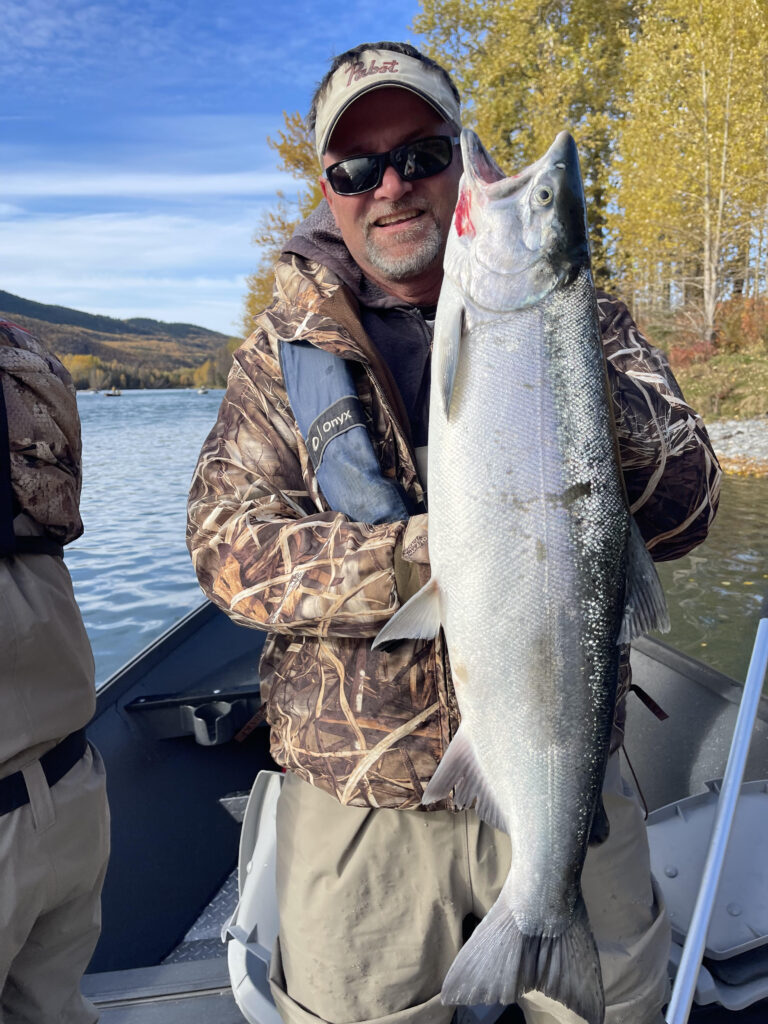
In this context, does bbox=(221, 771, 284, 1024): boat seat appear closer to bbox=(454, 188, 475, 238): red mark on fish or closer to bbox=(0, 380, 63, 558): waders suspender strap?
bbox=(0, 380, 63, 558): waders suspender strap

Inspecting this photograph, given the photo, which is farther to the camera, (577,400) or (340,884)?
(340,884)

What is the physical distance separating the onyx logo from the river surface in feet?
21.2

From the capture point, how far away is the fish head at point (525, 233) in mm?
1637

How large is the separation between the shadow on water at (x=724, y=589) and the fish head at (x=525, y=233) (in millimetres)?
5956

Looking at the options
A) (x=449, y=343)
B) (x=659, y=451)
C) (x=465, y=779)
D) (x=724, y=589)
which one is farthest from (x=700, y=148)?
(x=465, y=779)

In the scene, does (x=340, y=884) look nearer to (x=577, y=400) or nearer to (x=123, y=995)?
(x=123, y=995)

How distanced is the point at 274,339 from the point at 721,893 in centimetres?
243

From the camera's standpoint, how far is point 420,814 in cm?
205

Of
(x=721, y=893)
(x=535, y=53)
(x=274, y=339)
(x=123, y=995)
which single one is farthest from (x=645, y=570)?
(x=535, y=53)

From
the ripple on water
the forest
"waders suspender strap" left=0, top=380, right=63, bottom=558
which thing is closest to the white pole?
"waders suspender strap" left=0, top=380, right=63, bottom=558

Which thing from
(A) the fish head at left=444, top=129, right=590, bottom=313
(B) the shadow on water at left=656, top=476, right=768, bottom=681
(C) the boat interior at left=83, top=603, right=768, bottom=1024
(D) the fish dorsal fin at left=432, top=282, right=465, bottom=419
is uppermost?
(A) the fish head at left=444, top=129, right=590, bottom=313

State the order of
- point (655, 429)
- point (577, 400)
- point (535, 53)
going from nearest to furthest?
1. point (577, 400)
2. point (655, 429)
3. point (535, 53)

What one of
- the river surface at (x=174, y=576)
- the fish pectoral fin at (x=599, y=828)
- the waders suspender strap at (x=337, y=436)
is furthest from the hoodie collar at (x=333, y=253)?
the river surface at (x=174, y=576)

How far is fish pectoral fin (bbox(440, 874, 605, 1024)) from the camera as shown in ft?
5.46
